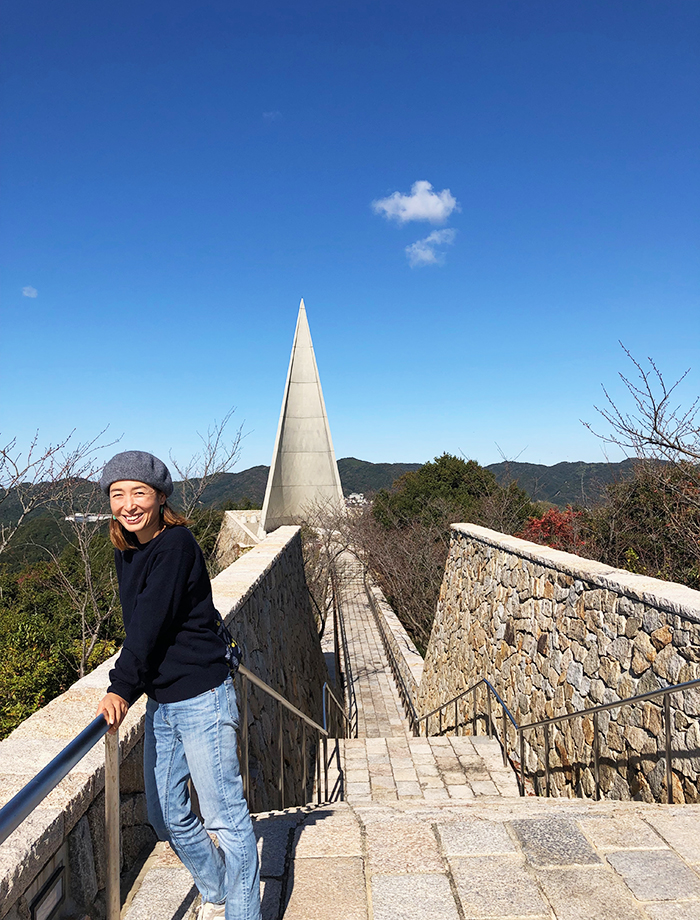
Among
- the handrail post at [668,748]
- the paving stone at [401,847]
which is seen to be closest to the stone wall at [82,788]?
the paving stone at [401,847]

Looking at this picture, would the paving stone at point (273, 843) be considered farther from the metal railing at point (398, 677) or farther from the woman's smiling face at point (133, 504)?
the metal railing at point (398, 677)

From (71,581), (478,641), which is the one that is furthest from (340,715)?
(71,581)

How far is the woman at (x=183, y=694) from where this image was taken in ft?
4.94

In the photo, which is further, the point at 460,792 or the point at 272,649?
the point at 272,649

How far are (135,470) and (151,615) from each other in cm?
38

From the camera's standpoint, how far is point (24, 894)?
4.15 ft

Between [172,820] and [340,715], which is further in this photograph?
[340,715]

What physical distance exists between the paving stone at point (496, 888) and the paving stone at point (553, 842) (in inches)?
3.4

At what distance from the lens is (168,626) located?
1475mm

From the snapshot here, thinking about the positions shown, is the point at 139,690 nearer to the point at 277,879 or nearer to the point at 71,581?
the point at 277,879

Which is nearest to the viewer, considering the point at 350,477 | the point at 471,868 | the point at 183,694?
the point at 183,694

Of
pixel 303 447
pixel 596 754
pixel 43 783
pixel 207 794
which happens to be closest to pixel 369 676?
pixel 596 754

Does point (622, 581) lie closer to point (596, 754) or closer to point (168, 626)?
point (596, 754)

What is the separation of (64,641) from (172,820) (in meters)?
6.29
